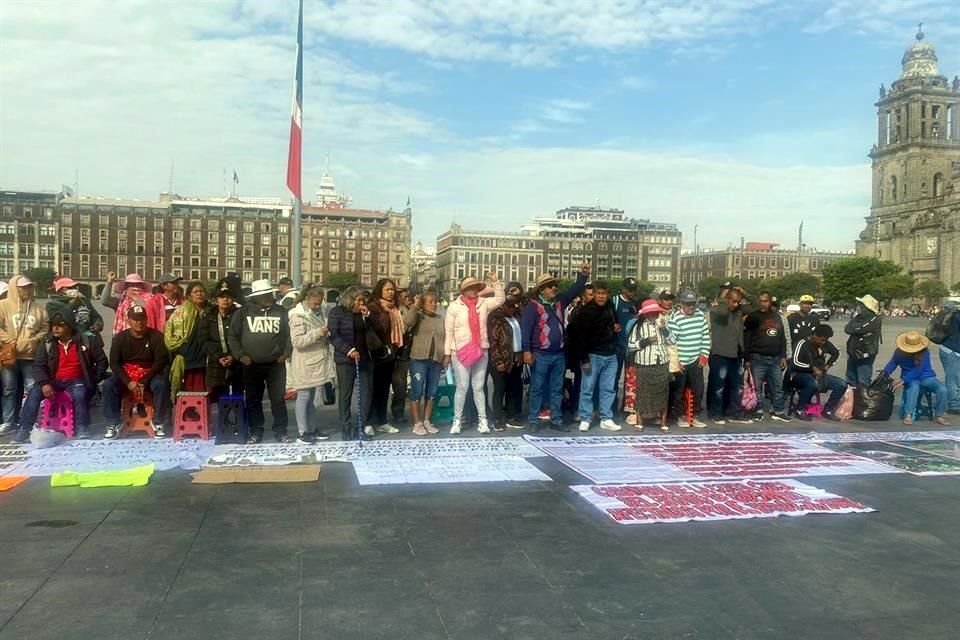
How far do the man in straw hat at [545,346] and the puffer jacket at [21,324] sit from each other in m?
5.10

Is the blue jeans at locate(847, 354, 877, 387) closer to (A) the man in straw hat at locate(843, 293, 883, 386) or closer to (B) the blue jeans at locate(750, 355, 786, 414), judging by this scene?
(A) the man in straw hat at locate(843, 293, 883, 386)

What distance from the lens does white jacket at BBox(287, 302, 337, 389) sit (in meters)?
7.92

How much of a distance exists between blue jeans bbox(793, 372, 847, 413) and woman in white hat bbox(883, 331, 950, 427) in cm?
62

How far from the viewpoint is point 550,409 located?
29.2 feet

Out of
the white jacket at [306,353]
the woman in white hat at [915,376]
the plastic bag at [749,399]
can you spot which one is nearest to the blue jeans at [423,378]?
the white jacket at [306,353]

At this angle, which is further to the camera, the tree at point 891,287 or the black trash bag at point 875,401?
the tree at point 891,287

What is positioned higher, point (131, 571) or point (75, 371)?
point (75, 371)

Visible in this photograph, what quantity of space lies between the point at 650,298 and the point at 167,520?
604cm

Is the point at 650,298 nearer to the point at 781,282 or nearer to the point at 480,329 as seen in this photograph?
the point at 480,329

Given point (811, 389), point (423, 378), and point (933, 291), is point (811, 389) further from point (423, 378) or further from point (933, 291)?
point (933, 291)

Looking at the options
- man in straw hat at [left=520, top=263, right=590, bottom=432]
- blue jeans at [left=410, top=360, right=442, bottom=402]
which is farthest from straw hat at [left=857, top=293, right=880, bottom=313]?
blue jeans at [left=410, top=360, right=442, bottom=402]

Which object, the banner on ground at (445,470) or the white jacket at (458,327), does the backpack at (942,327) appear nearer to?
the white jacket at (458,327)

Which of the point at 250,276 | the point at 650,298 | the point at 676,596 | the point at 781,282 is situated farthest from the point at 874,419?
the point at 250,276

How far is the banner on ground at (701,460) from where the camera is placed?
6.59 m
